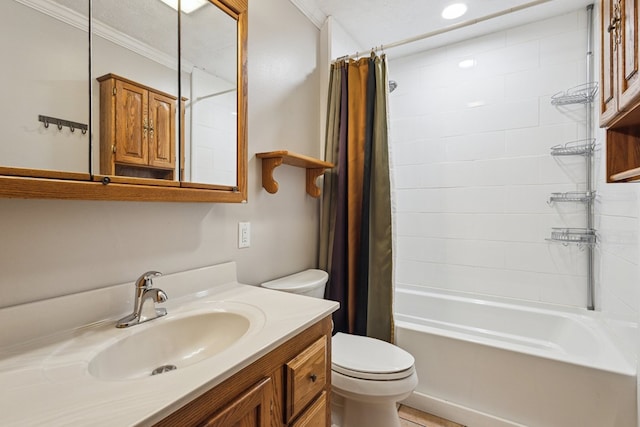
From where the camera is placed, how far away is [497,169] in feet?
7.34

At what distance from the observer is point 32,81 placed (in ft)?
2.46

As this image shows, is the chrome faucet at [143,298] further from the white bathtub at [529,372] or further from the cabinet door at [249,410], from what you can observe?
the white bathtub at [529,372]

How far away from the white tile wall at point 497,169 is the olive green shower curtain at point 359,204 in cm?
34

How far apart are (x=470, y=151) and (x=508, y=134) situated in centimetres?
26

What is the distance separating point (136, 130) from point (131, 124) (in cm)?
2

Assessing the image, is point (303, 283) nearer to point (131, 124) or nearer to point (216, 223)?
point (216, 223)

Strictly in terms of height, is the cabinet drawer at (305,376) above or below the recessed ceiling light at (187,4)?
below

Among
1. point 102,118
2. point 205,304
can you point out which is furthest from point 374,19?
point 205,304

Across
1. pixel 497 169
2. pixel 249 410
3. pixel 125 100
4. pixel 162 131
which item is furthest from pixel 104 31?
pixel 497 169

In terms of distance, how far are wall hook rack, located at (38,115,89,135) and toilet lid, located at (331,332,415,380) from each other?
1.32 metres

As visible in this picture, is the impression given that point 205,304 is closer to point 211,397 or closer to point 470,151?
point 211,397

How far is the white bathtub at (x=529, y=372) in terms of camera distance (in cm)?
135

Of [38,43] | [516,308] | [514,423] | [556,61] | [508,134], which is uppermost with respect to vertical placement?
[556,61]

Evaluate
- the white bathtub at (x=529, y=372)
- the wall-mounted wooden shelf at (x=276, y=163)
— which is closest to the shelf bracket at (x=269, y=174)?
the wall-mounted wooden shelf at (x=276, y=163)
